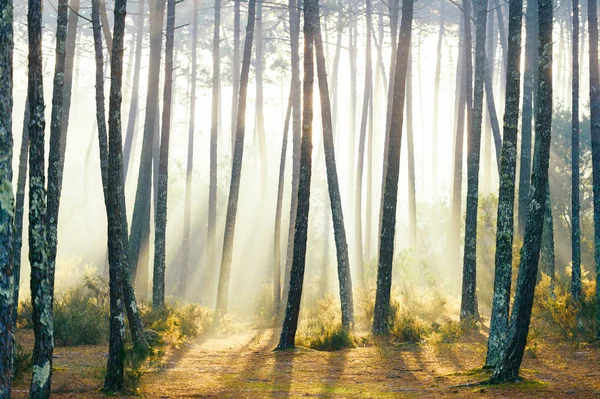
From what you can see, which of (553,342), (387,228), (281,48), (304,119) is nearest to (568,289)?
(553,342)

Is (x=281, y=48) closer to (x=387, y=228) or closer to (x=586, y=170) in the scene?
(x=586, y=170)

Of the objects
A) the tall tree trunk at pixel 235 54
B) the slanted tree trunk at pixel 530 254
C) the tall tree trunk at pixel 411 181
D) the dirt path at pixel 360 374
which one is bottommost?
the dirt path at pixel 360 374

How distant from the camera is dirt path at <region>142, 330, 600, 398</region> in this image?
9219 millimetres

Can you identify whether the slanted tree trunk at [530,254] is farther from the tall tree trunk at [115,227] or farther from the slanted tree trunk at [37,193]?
the slanted tree trunk at [37,193]

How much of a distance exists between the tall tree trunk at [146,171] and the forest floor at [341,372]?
190 inches

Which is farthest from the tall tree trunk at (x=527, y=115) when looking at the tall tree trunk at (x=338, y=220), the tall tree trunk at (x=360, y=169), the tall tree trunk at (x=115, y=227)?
the tall tree trunk at (x=115, y=227)

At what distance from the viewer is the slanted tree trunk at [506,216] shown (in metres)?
10.2

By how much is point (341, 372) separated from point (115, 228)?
4.59m

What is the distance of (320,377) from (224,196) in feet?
91.3

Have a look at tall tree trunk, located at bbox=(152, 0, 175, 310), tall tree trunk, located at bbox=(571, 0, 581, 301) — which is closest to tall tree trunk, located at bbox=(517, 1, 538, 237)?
tall tree trunk, located at bbox=(571, 0, 581, 301)

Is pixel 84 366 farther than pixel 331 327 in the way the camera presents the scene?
No

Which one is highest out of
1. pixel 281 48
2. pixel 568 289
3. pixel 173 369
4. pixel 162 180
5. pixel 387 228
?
pixel 281 48

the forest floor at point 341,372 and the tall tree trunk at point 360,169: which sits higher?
the tall tree trunk at point 360,169

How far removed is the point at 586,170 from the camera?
97.6 ft
